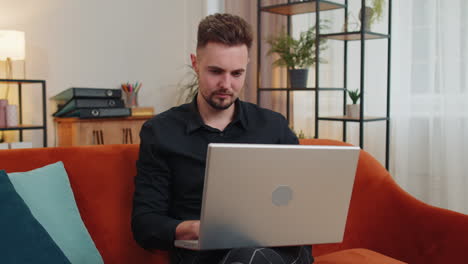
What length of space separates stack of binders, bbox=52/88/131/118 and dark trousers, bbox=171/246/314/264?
2.11 meters

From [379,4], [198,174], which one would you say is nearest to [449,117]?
[379,4]

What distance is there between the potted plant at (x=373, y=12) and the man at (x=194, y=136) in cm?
157

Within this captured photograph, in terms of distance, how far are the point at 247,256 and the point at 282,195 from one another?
0.16m

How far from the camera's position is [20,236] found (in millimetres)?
1203

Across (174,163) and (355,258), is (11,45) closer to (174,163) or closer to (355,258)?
(174,163)

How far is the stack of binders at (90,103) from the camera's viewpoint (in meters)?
3.37

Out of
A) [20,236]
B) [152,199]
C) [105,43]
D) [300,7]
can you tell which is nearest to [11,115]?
Result: [105,43]

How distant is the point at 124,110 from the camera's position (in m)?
3.57

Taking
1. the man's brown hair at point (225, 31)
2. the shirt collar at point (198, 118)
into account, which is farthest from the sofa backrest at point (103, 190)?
the man's brown hair at point (225, 31)

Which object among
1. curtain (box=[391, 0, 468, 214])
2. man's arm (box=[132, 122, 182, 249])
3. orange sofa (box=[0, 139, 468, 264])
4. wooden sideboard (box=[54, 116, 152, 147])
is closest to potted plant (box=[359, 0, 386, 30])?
curtain (box=[391, 0, 468, 214])

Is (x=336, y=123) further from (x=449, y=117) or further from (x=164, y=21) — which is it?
(x=164, y=21)

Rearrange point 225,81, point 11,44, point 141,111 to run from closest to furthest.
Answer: point 225,81
point 11,44
point 141,111

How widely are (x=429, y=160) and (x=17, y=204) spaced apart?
2.50m

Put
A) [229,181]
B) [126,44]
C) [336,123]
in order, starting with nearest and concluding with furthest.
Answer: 1. [229,181]
2. [336,123]
3. [126,44]
